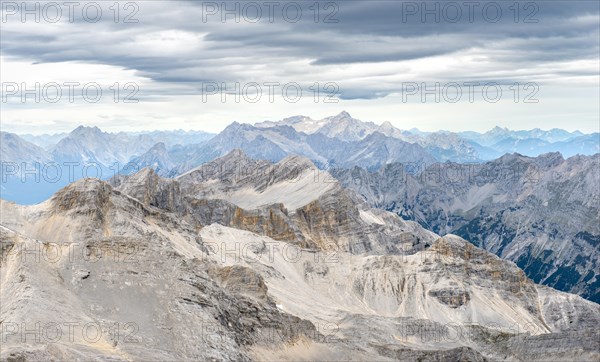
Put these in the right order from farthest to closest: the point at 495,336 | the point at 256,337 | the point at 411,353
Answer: the point at 495,336 < the point at 411,353 < the point at 256,337

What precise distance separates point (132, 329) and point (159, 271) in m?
13.1

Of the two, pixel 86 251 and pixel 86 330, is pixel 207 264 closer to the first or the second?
pixel 86 251

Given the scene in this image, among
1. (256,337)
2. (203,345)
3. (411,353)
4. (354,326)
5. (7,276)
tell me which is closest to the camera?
(203,345)

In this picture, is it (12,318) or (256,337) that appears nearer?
(12,318)

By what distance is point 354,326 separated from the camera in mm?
158750

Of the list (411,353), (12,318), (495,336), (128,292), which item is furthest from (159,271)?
(495,336)

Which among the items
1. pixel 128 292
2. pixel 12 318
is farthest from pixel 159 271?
pixel 12 318

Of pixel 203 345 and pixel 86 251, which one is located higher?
pixel 86 251

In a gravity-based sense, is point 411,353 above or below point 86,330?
below

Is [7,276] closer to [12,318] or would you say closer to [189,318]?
[12,318]

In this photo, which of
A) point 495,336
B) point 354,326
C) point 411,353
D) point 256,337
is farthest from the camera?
point 495,336

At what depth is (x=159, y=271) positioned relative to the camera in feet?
372

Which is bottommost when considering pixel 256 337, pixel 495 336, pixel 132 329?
pixel 495 336

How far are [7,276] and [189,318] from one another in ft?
81.1
